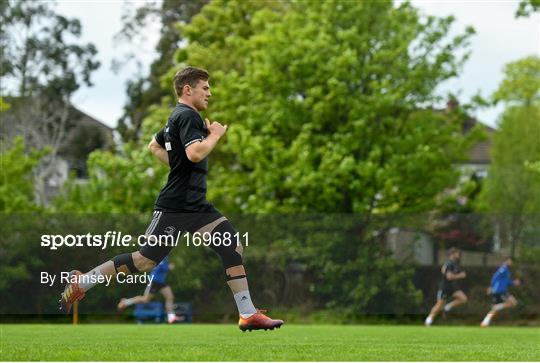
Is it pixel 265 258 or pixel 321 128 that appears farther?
pixel 321 128

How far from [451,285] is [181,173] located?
19217 mm

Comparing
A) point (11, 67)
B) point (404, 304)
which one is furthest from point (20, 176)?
point (11, 67)

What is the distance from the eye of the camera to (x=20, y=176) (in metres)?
34.1

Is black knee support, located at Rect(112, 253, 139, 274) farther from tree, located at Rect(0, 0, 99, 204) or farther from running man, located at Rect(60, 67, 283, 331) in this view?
tree, located at Rect(0, 0, 99, 204)

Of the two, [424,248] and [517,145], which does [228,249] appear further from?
[517,145]

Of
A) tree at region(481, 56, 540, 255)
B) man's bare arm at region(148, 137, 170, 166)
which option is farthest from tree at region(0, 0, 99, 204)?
man's bare arm at region(148, 137, 170, 166)

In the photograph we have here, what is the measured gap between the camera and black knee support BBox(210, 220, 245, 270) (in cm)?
934

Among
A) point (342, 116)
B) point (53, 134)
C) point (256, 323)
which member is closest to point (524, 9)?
point (342, 116)

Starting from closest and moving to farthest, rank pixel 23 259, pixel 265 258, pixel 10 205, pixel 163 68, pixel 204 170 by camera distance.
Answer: pixel 204 170 → pixel 23 259 → pixel 265 258 → pixel 10 205 → pixel 163 68

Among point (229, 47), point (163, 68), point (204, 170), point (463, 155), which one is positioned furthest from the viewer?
point (163, 68)

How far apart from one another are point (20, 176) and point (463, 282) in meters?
14.2

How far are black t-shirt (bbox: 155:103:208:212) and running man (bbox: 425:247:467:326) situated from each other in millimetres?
18328

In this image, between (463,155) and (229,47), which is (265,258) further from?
(229,47)

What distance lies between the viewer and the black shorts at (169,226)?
9.32m
